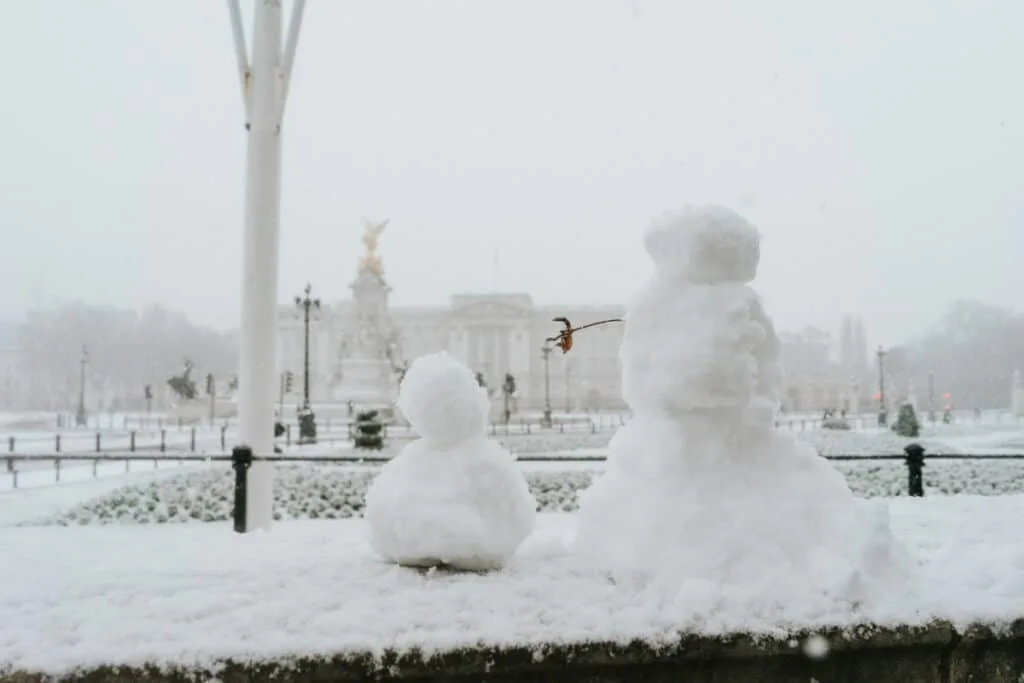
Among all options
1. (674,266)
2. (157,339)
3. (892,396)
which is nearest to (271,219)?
(674,266)

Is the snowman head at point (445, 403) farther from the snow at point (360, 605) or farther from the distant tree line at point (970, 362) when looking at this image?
the distant tree line at point (970, 362)

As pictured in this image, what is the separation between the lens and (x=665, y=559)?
3.59m

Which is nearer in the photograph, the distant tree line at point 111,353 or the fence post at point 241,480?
the fence post at point 241,480

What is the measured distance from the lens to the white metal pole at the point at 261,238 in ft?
26.9

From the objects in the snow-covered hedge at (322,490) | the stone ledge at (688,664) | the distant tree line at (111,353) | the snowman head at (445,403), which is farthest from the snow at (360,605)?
the distant tree line at (111,353)

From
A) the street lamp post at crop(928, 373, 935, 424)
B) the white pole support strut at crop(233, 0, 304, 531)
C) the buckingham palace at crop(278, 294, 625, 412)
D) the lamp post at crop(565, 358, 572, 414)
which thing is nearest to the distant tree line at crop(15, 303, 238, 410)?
the buckingham palace at crop(278, 294, 625, 412)

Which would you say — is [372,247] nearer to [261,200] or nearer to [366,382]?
[366,382]

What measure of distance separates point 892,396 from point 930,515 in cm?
6660

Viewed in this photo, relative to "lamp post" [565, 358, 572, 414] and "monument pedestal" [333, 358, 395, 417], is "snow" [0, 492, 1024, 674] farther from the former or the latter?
"lamp post" [565, 358, 572, 414]

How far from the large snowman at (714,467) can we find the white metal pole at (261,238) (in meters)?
4.94

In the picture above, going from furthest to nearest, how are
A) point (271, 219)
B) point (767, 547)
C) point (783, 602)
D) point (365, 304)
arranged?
point (365, 304)
point (271, 219)
point (767, 547)
point (783, 602)

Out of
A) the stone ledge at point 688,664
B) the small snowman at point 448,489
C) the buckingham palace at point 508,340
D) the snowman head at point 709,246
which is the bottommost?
the stone ledge at point 688,664

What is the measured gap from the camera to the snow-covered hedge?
11.1m

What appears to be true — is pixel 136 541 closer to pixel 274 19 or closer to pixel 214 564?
pixel 214 564
